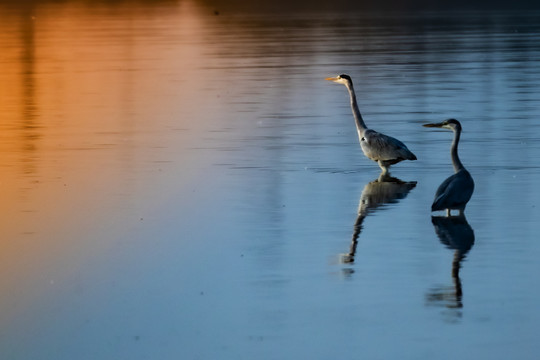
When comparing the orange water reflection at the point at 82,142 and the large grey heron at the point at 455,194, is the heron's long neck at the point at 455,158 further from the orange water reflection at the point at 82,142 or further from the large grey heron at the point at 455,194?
the orange water reflection at the point at 82,142

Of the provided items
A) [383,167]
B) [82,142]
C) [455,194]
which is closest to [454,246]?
[455,194]

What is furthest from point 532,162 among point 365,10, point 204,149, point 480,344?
point 365,10

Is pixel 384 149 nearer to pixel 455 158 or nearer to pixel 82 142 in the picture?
pixel 455 158

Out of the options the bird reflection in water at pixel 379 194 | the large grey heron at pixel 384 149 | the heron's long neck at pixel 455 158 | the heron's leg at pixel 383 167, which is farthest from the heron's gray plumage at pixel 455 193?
the heron's leg at pixel 383 167

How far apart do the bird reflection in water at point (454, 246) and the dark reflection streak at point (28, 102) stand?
5.63 m

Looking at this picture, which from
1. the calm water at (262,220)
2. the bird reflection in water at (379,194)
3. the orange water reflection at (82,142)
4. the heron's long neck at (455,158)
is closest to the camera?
the calm water at (262,220)

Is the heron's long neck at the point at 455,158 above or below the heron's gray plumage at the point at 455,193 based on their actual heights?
above

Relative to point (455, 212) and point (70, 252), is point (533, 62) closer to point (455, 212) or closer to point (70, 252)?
point (455, 212)

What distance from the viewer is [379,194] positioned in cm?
1383

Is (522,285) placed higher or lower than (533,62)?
lower

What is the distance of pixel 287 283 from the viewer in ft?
32.3

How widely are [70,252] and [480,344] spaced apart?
171 inches

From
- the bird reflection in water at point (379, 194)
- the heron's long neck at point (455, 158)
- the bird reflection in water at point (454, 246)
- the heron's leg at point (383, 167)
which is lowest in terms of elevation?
the bird reflection in water at point (454, 246)

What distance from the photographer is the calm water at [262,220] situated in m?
8.58
